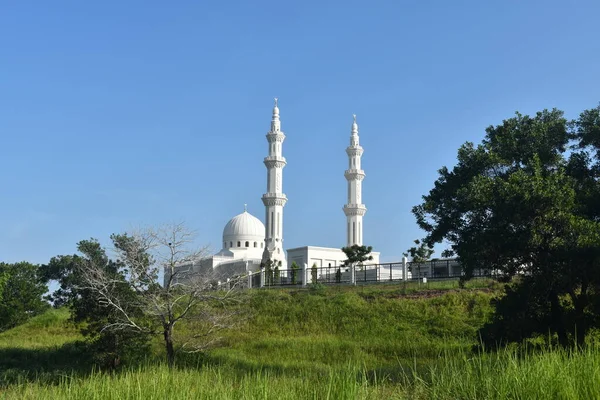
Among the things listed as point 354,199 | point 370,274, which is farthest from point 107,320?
point 354,199

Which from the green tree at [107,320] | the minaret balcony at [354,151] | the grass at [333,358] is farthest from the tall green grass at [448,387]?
the minaret balcony at [354,151]

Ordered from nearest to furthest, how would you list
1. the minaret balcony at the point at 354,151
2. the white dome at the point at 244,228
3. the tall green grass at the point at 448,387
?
the tall green grass at the point at 448,387 < the minaret balcony at the point at 354,151 < the white dome at the point at 244,228

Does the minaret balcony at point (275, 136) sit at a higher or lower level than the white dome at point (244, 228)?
higher

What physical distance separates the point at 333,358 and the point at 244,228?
52.4m

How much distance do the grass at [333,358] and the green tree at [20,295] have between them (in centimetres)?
227

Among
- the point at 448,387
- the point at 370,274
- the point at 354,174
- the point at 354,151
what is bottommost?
the point at 448,387

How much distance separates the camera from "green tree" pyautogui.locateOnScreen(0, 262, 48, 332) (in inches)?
1646

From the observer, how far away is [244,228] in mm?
77562

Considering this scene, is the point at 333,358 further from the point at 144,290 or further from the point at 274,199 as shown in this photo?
the point at 274,199

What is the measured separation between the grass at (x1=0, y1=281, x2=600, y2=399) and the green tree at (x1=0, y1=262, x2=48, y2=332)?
7.44 feet

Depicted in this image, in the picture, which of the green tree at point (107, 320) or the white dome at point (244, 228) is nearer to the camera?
the green tree at point (107, 320)

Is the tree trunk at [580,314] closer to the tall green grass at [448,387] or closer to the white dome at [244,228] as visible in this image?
the tall green grass at [448,387]

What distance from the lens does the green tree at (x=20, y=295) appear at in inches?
1646

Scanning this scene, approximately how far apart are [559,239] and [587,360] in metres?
7.13
